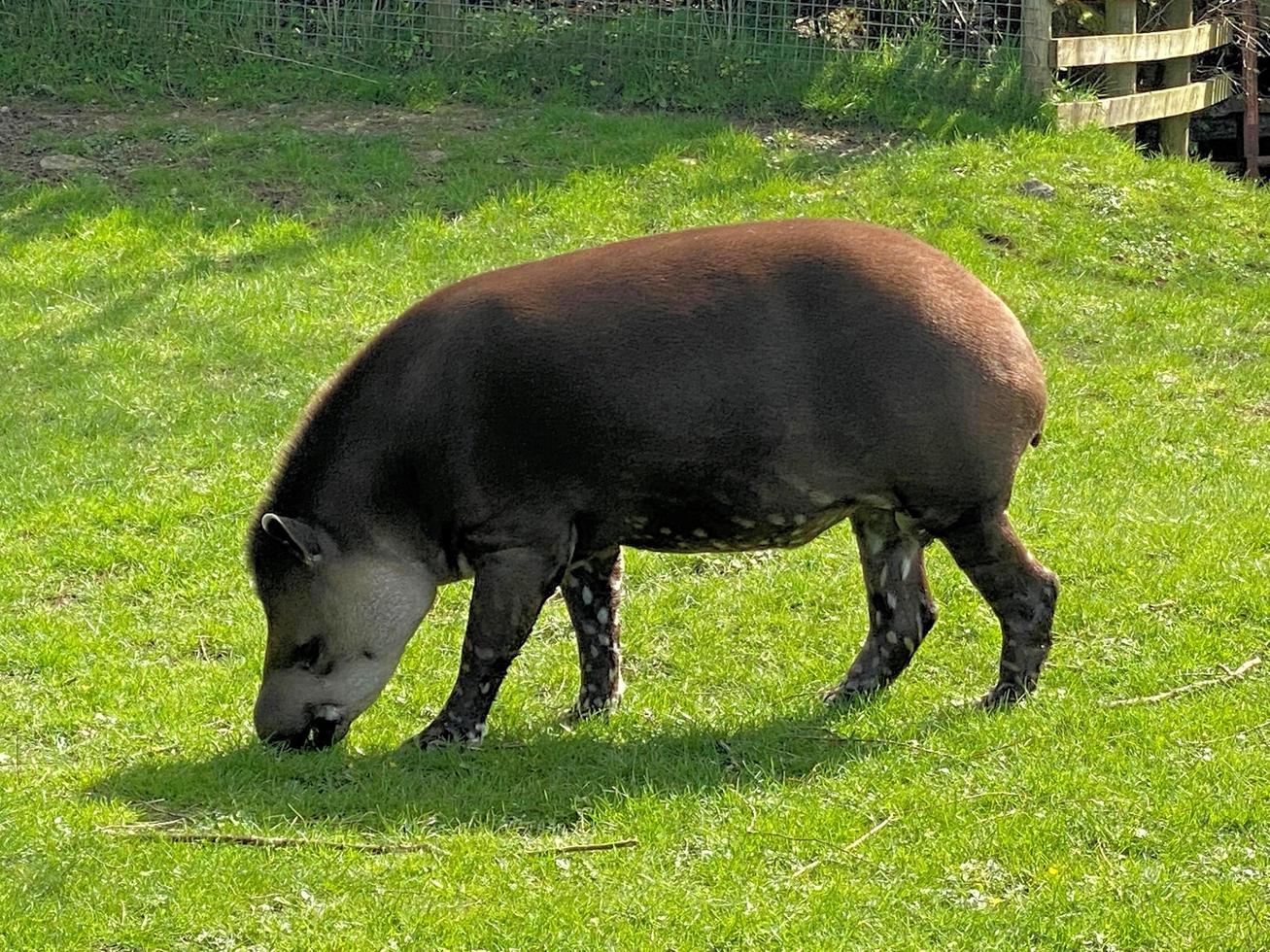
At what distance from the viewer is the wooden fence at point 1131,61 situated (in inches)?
594

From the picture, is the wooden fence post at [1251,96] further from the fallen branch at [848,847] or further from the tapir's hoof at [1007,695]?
the fallen branch at [848,847]

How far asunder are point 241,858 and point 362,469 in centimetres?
156

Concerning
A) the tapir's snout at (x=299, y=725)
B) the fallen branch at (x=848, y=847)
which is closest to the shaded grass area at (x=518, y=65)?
the tapir's snout at (x=299, y=725)

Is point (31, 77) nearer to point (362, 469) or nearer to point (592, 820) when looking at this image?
point (362, 469)

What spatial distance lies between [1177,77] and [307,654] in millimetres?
12559

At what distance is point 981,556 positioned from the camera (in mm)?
6504

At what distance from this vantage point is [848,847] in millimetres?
5566

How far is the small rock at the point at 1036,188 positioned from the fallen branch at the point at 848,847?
889 centimetres

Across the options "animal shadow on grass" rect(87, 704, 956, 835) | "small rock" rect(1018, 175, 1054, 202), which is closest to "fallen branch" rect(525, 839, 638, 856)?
"animal shadow on grass" rect(87, 704, 956, 835)

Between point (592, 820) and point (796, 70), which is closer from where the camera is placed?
point (592, 820)

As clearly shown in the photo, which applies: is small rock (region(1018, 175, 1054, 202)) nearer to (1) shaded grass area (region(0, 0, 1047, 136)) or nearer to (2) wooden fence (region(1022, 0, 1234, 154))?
(1) shaded grass area (region(0, 0, 1047, 136))

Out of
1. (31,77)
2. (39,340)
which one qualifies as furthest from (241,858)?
(31,77)

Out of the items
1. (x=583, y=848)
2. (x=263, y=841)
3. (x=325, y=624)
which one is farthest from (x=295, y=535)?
(x=583, y=848)

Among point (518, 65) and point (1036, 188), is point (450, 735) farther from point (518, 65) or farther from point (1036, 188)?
point (518, 65)
